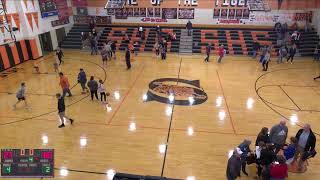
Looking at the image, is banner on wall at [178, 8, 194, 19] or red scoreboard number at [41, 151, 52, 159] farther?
banner on wall at [178, 8, 194, 19]

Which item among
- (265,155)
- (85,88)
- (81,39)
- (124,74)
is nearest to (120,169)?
(265,155)

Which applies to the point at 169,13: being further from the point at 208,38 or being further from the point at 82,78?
the point at 82,78

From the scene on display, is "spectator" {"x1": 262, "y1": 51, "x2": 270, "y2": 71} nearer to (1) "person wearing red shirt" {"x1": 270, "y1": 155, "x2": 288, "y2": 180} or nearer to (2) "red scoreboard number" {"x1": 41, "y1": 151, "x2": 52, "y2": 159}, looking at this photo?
(1) "person wearing red shirt" {"x1": 270, "y1": 155, "x2": 288, "y2": 180}

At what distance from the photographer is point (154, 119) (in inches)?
439

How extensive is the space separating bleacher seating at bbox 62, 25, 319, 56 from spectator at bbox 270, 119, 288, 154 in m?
15.3

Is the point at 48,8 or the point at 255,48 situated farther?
the point at 48,8

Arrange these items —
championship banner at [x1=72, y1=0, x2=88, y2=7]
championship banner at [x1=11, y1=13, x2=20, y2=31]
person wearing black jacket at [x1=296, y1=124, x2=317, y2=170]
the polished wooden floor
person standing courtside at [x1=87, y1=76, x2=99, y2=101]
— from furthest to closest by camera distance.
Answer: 1. championship banner at [x1=72, y1=0, x2=88, y2=7]
2. championship banner at [x1=11, y1=13, x2=20, y2=31]
3. person standing courtside at [x1=87, y1=76, x2=99, y2=101]
4. the polished wooden floor
5. person wearing black jacket at [x1=296, y1=124, x2=317, y2=170]

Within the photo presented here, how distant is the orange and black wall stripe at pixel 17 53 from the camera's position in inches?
705

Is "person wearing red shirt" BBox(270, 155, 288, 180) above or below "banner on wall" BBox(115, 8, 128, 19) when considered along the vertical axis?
below

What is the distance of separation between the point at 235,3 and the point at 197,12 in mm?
3507

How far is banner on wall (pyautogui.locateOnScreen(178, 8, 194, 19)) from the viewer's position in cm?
2500

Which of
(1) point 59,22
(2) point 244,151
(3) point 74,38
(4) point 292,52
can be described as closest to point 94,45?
(3) point 74,38

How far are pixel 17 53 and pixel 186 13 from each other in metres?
14.9

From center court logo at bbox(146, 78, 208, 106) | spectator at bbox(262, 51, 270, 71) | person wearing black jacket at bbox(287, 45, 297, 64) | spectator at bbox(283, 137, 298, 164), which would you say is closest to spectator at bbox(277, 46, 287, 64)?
person wearing black jacket at bbox(287, 45, 297, 64)
